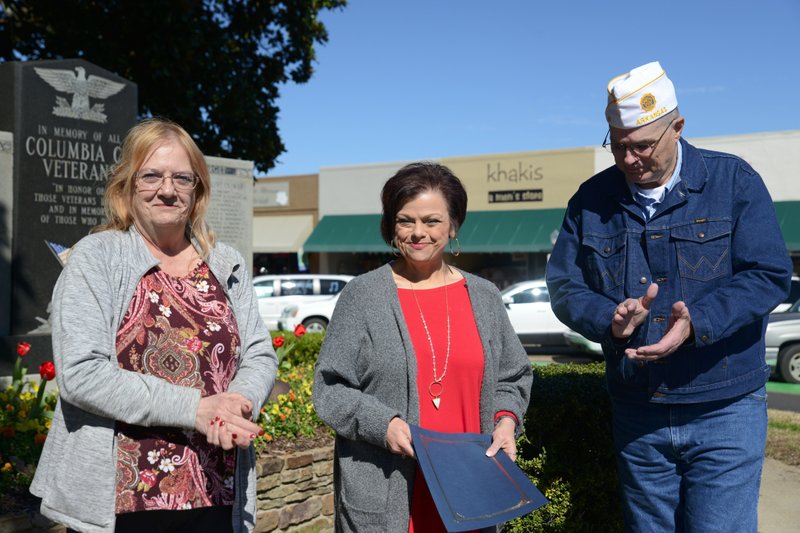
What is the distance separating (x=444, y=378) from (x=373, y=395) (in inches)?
9.7

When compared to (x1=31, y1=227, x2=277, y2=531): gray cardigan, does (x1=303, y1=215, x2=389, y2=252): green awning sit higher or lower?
higher

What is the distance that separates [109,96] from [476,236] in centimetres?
2106

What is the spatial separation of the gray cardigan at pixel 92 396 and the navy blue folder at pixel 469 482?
0.73m

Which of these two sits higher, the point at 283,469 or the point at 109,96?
the point at 109,96

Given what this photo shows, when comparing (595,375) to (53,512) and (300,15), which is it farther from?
(300,15)

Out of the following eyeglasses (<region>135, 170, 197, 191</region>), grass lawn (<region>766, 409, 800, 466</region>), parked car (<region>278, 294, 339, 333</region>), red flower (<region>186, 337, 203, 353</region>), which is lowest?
grass lawn (<region>766, 409, 800, 466</region>)

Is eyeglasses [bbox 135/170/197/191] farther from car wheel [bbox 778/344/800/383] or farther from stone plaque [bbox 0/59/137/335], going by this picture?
car wheel [bbox 778/344/800/383]

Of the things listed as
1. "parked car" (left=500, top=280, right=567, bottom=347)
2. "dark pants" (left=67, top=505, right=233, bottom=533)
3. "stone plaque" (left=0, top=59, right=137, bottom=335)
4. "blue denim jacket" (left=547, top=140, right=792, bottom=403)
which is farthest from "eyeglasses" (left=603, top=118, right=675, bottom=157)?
"parked car" (left=500, top=280, right=567, bottom=347)

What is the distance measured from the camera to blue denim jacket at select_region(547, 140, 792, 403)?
2.64 metres

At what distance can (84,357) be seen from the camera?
2129mm

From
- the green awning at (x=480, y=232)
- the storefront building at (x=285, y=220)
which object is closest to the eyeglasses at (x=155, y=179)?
the green awning at (x=480, y=232)

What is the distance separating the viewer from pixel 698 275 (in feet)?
8.90

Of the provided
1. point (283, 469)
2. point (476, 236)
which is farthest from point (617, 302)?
point (476, 236)

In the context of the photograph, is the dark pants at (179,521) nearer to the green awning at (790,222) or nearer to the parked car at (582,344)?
the parked car at (582,344)
